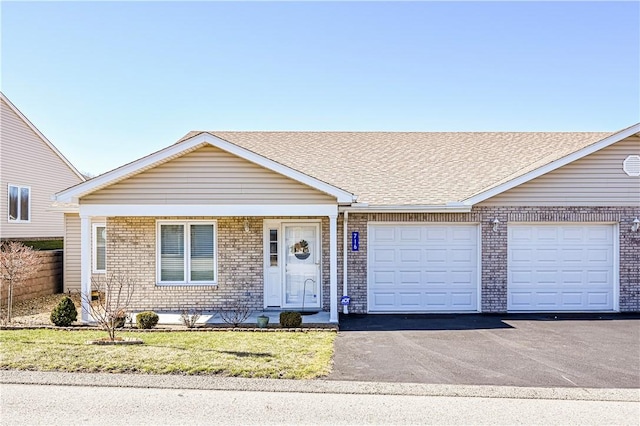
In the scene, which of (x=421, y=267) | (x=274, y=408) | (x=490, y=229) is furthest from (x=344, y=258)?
(x=274, y=408)

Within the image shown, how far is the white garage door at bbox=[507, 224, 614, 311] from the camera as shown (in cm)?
1266

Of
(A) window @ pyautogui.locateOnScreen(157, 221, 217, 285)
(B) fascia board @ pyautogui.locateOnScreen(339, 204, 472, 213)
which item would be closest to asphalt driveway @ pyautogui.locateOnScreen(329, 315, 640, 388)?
(B) fascia board @ pyautogui.locateOnScreen(339, 204, 472, 213)

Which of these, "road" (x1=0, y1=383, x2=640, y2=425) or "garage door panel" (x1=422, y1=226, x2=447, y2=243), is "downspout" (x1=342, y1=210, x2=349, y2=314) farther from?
"road" (x1=0, y1=383, x2=640, y2=425)

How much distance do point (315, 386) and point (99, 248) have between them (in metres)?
10.5

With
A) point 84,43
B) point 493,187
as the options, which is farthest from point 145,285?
point 493,187

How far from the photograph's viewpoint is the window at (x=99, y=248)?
14500mm

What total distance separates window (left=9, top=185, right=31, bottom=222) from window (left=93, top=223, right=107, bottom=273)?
677cm

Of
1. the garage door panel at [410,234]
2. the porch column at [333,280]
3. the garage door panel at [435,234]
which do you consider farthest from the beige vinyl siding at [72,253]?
the garage door panel at [435,234]

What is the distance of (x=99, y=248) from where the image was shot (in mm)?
14641

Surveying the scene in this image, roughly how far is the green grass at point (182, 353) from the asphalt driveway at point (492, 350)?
0.51 m

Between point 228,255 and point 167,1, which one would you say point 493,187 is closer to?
point 228,255

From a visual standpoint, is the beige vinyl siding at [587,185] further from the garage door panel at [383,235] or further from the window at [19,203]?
the window at [19,203]

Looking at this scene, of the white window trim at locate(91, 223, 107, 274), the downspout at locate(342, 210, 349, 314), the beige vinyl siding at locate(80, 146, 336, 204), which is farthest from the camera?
the white window trim at locate(91, 223, 107, 274)

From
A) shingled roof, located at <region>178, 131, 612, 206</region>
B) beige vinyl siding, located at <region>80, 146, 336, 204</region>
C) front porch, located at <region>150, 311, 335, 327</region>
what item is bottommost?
front porch, located at <region>150, 311, 335, 327</region>
